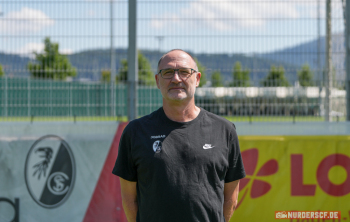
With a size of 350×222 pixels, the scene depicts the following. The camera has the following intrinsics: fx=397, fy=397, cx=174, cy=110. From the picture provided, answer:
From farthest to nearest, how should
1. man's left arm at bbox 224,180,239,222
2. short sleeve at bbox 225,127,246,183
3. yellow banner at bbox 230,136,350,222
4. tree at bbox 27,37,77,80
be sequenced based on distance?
tree at bbox 27,37,77,80, yellow banner at bbox 230,136,350,222, man's left arm at bbox 224,180,239,222, short sleeve at bbox 225,127,246,183

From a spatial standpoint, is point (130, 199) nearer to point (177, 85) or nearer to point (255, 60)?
point (177, 85)

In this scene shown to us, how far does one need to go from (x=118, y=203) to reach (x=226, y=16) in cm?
325

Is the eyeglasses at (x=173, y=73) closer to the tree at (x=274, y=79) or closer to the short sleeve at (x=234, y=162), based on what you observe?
the short sleeve at (x=234, y=162)

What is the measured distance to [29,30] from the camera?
248 inches

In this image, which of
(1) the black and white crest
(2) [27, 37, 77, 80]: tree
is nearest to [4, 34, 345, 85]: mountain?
(2) [27, 37, 77, 80]: tree

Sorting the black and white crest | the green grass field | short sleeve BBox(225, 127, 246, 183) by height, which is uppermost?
the green grass field

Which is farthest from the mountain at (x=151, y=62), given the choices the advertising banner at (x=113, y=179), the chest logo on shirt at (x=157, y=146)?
the chest logo on shirt at (x=157, y=146)

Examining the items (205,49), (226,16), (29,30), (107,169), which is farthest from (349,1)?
(29,30)

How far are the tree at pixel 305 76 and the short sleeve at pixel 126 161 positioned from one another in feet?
13.3

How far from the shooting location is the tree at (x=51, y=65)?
6438 mm

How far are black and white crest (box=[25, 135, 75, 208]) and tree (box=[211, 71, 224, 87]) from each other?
248cm

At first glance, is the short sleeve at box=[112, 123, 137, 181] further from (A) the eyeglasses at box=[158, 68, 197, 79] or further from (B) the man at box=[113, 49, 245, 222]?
(A) the eyeglasses at box=[158, 68, 197, 79]

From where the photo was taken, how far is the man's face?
2.45 metres

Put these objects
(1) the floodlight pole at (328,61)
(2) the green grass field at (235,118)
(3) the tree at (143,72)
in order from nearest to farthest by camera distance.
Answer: (2) the green grass field at (235,118) < (3) the tree at (143,72) < (1) the floodlight pole at (328,61)
